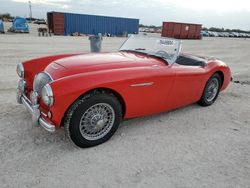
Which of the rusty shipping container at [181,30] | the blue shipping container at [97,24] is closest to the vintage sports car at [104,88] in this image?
the blue shipping container at [97,24]

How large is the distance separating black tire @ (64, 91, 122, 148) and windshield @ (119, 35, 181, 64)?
1349 mm

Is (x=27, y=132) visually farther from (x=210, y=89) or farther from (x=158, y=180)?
(x=210, y=89)

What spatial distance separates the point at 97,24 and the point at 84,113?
28.2 meters

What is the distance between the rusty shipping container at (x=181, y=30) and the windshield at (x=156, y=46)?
100 feet

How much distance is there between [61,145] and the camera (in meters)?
3.21

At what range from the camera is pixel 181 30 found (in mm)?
33875

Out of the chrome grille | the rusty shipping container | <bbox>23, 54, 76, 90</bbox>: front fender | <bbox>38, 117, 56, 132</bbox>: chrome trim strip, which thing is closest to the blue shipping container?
the rusty shipping container

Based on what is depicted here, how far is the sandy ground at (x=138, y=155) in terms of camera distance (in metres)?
2.61

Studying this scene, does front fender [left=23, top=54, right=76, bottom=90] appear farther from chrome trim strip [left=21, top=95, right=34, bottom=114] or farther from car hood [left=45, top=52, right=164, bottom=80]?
car hood [left=45, top=52, right=164, bottom=80]

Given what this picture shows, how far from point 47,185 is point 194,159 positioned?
1753 millimetres

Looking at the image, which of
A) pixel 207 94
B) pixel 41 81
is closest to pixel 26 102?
pixel 41 81

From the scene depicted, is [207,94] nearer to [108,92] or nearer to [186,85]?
[186,85]

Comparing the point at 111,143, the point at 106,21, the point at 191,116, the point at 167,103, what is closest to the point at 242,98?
the point at 191,116

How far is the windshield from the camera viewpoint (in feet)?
13.8
